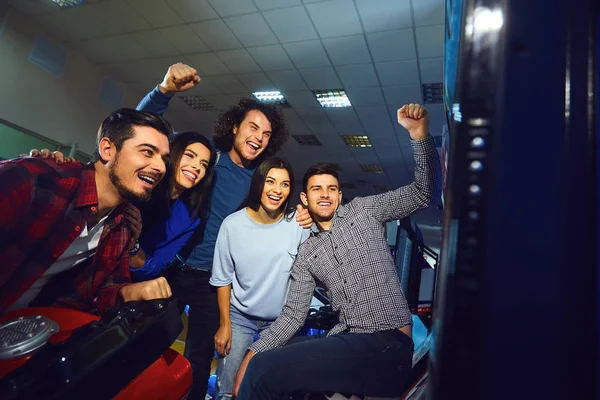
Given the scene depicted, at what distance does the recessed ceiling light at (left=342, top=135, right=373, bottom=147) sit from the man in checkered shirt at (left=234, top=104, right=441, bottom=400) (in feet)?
19.2

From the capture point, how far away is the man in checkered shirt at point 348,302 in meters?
1.27

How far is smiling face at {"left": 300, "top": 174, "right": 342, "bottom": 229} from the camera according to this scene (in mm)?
1821

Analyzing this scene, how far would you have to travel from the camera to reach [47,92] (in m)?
5.26

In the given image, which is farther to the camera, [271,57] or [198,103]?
[198,103]

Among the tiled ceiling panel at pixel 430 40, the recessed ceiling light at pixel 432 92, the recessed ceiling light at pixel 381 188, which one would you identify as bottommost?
the recessed ceiling light at pixel 381 188

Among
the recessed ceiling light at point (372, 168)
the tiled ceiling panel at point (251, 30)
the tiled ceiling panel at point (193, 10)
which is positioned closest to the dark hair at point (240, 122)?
the tiled ceiling panel at point (251, 30)

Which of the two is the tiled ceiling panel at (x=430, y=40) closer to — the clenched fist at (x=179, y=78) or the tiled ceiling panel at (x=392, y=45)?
the tiled ceiling panel at (x=392, y=45)

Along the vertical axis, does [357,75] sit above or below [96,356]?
above

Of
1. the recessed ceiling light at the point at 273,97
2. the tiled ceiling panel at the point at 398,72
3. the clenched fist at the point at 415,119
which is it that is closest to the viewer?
the clenched fist at the point at 415,119

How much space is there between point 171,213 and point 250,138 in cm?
75

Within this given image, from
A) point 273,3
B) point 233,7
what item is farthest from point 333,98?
point 233,7

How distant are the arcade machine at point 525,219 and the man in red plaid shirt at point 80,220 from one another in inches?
45.6

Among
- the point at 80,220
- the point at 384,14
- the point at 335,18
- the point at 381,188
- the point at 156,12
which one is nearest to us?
the point at 80,220

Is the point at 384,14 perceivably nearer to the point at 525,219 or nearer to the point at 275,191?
the point at 275,191
